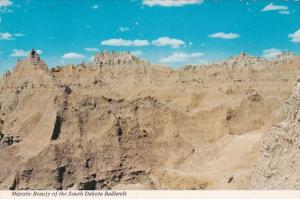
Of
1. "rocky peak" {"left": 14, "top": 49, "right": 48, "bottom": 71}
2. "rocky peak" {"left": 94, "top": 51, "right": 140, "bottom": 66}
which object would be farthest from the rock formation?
"rocky peak" {"left": 94, "top": 51, "right": 140, "bottom": 66}

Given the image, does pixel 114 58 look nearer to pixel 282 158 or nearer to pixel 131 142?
pixel 131 142

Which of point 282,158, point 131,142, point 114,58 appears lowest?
point 131,142

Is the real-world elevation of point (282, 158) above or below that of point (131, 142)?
above

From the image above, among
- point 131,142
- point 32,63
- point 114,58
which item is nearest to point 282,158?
point 131,142

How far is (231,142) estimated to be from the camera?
33750mm

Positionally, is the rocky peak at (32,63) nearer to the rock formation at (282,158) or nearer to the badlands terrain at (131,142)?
the badlands terrain at (131,142)

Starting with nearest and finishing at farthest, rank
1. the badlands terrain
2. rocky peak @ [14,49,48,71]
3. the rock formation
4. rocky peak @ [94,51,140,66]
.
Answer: the rock formation
the badlands terrain
rocky peak @ [14,49,48,71]
rocky peak @ [94,51,140,66]

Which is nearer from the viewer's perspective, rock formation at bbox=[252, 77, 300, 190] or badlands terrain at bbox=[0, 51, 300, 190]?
rock formation at bbox=[252, 77, 300, 190]

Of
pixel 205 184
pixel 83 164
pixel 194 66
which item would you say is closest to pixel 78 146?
pixel 83 164

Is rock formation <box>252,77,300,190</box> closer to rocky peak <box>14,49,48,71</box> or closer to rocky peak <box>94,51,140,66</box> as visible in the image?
rocky peak <box>14,49,48,71</box>

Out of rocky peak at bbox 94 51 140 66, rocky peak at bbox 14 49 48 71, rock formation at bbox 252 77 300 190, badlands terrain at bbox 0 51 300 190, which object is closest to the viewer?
rock formation at bbox 252 77 300 190

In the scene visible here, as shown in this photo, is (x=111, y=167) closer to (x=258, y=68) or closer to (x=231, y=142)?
(x=231, y=142)

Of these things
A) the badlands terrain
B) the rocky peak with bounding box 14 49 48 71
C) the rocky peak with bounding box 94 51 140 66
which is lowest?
the badlands terrain

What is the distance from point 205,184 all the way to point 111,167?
1144cm
